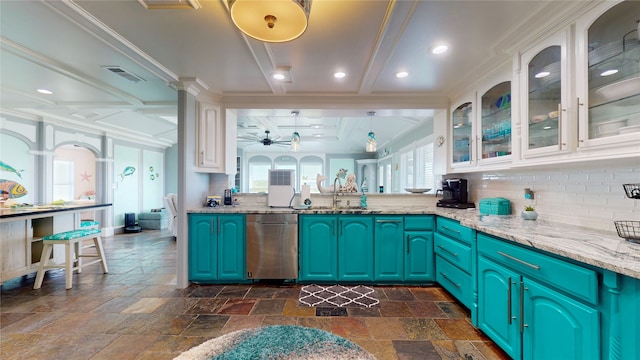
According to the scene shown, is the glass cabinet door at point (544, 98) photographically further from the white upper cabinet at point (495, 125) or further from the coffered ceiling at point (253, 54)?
the white upper cabinet at point (495, 125)

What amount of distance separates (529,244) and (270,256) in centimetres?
246

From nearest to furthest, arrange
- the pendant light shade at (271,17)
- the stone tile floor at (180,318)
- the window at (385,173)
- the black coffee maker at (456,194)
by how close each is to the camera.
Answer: the pendant light shade at (271,17) → the stone tile floor at (180,318) → the black coffee maker at (456,194) → the window at (385,173)

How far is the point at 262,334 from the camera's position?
5.17ft

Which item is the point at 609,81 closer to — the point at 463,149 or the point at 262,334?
the point at 463,149

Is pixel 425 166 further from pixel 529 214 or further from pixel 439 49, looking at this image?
pixel 439 49

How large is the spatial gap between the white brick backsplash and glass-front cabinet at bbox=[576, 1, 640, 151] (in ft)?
1.09

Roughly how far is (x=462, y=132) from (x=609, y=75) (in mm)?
1524

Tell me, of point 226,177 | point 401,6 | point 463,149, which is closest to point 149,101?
point 226,177

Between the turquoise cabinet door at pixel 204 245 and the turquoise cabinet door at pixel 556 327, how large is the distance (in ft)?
9.66

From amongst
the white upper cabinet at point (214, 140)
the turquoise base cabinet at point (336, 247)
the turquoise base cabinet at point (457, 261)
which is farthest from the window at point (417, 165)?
the white upper cabinet at point (214, 140)

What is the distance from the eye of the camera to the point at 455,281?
2.45 meters

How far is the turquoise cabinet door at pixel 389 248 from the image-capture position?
292 centimetres

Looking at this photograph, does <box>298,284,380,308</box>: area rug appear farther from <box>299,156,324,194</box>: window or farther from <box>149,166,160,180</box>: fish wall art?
<box>299,156,324,194</box>: window

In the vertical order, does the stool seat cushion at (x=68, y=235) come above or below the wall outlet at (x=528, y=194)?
below
